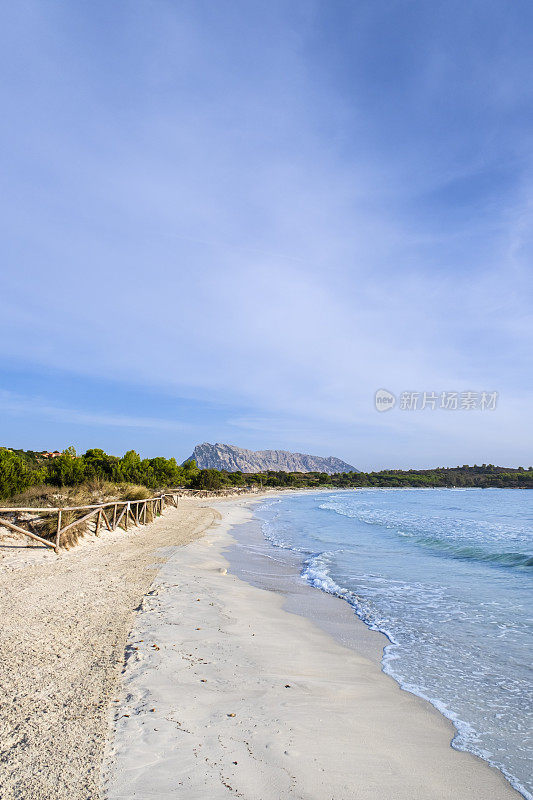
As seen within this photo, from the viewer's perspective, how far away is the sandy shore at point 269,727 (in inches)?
147

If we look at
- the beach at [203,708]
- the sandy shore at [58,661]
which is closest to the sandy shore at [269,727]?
the beach at [203,708]

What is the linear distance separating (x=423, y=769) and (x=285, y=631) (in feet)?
14.2

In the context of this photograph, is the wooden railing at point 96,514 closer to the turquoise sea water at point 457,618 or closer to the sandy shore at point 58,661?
the sandy shore at point 58,661

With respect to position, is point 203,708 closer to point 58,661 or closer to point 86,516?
point 58,661

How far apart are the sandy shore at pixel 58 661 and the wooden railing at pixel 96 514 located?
2.18ft

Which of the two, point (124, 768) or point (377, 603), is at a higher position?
point (124, 768)

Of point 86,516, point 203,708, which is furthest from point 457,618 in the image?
point 86,516

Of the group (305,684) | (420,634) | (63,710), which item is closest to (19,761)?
(63,710)

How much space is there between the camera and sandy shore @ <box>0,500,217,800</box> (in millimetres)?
3631

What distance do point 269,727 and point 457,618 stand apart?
6591mm

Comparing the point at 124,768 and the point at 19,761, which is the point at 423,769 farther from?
the point at 19,761

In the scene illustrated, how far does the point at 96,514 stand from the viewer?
18.5 m

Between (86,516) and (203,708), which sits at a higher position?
(86,516)

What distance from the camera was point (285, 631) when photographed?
8250 mm
